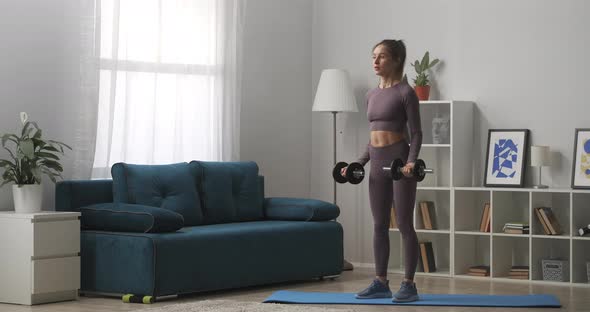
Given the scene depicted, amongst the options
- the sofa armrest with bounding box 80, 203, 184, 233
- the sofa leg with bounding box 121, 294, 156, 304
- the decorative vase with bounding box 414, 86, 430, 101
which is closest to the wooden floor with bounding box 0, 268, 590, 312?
the sofa leg with bounding box 121, 294, 156, 304

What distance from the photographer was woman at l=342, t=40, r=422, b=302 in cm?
574

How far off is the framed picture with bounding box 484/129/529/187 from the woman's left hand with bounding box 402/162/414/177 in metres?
2.01

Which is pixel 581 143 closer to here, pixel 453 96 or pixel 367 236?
pixel 453 96

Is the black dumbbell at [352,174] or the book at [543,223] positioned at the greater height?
the black dumbbell at [352,174]

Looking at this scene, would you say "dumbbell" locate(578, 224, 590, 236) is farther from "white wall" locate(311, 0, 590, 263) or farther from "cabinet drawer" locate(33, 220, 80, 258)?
"cabinet drawer" locate(33, 220, 80, 258)

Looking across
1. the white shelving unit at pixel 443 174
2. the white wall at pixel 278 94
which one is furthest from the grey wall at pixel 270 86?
the white shelving unit at pixel 443 174

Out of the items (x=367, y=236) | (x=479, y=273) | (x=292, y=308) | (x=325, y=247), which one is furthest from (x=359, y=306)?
(x=367, y=236)

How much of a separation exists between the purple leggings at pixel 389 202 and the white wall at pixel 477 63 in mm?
1855

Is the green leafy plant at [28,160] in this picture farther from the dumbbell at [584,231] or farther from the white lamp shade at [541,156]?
the dumbbell at [584,231]

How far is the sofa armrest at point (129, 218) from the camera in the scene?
Result: 236 inches

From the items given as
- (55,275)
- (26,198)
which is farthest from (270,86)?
(55,275)

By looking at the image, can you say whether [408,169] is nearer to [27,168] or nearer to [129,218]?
[129,218]

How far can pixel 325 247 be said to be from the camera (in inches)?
279

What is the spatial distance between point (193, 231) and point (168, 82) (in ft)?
4.84
